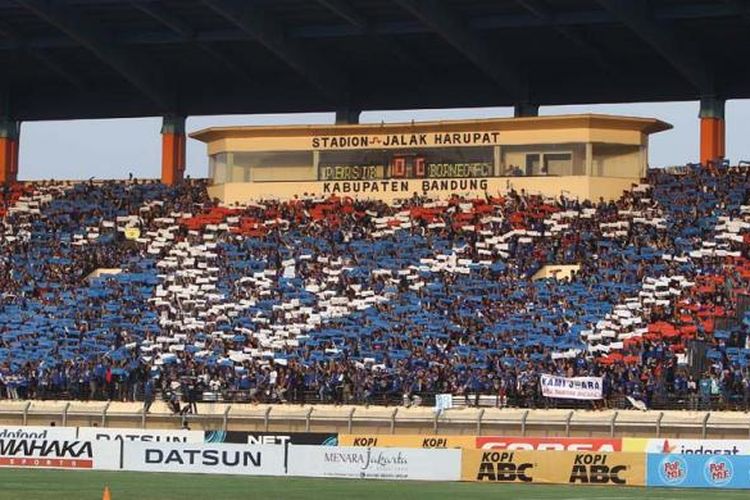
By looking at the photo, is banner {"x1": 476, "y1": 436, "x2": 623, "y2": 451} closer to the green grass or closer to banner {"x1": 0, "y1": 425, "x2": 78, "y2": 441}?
the green grass

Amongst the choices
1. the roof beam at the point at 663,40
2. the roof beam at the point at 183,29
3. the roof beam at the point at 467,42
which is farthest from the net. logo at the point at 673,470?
the roof beam at the point at 183,29

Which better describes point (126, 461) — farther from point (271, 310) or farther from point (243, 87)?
point (243, 87)

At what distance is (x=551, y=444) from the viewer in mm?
45250

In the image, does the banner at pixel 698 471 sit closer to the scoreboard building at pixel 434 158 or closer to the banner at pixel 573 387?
the banner at pixel 573 387

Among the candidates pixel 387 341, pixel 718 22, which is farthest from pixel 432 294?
pixel 718 22

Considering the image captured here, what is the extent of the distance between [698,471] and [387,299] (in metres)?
20.0

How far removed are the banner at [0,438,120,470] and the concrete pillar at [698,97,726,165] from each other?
27.8 m

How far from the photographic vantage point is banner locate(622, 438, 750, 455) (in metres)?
42.1

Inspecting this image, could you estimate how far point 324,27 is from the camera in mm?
68875

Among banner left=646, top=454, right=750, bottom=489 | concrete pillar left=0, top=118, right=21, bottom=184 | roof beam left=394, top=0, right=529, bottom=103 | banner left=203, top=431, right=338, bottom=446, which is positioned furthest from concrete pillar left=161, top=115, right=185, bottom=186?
banner left=646, top=454, right=750, bottom=489

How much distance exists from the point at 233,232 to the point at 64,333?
8.56 metres

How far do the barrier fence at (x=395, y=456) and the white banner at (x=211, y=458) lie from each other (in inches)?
0.9

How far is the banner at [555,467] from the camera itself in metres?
42.9

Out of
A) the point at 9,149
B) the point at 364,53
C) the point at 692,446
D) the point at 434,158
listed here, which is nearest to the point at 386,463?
the point at 692,446
